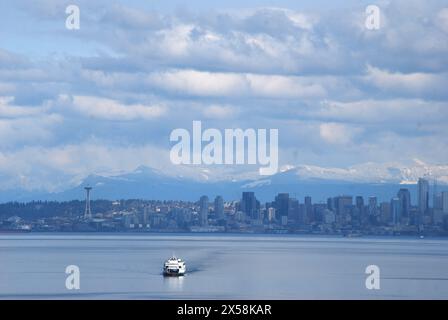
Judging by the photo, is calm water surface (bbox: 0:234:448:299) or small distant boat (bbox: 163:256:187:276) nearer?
calm water surface (bbox: 0:234:448:299)

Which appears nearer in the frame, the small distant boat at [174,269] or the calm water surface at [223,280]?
the calm water surface at [223,280]

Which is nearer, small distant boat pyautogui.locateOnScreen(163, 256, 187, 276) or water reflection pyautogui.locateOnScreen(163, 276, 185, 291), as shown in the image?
water reflection pyautogui.locateOnScreen(163, 276, 185, 291)

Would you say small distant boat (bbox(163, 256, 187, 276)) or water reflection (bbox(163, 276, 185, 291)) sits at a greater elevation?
small distant boat (bbox(163, 256, 187, 276))

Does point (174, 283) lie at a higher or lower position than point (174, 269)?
lower

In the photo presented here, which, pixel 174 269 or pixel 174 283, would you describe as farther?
pixel 174 269

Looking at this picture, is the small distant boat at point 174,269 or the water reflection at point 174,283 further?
the small distant boat at point 174,269

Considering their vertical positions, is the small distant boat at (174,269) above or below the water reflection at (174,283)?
above
